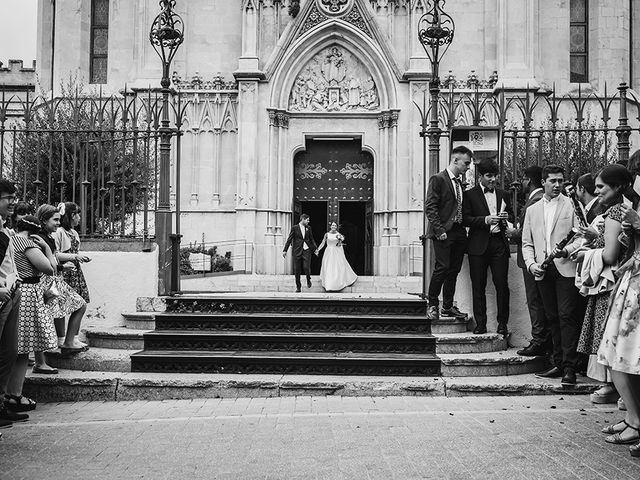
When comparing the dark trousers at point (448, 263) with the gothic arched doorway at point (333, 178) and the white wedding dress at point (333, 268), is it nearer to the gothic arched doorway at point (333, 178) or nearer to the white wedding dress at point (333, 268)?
the white wedding dress at point (333, 268)

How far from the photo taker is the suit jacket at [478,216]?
31.2 feet

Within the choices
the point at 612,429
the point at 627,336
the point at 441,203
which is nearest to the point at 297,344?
the point at 441,203

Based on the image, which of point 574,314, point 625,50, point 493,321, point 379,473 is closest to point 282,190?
point 625,50

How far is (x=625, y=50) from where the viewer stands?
25078 millimetres

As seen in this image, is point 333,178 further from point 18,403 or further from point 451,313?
point 18,403

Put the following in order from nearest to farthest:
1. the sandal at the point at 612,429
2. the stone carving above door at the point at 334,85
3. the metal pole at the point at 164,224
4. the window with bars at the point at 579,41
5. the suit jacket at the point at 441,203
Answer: the sandal at the point at 612,429, the suit jacket at the point at 441,203, the metal pole at the point at 164,224, the stone carving above door at the point at 334,85, the window with bars at the point at 579,41

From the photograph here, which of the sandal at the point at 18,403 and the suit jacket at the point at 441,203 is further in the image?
the suit jacket at the point at 441,203

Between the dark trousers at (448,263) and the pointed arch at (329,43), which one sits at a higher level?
the pointed arch at (329,43)

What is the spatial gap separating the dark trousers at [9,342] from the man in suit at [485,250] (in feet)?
18.0

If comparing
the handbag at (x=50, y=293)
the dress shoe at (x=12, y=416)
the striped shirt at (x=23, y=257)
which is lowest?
the dress shoe at (x=12, y=416)

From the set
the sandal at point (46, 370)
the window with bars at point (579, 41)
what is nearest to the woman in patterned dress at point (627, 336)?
the sandal at point (46, 370)

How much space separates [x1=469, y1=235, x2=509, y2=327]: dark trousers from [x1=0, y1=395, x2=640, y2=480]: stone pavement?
190cm

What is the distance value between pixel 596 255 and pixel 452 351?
8.73 feet

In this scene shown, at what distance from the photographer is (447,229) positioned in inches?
375
